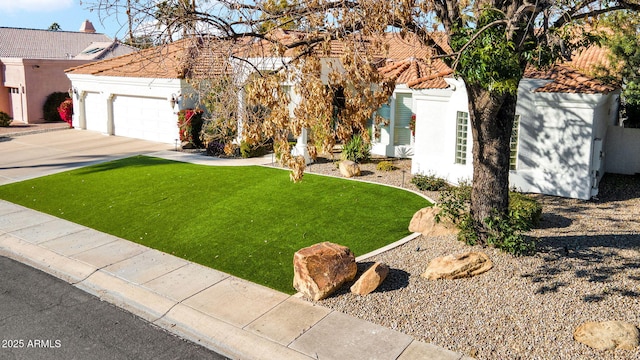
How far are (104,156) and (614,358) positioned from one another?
69.2 feet

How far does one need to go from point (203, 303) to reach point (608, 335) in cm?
627

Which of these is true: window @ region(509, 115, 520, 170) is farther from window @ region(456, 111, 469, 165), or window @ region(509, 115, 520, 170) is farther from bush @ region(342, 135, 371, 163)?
bush @ region(342, 135, 371, 163)

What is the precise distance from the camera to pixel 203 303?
9.69 meters

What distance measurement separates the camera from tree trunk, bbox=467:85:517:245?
10766 mm

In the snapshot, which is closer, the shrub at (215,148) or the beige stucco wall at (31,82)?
the shrub at (215,148)

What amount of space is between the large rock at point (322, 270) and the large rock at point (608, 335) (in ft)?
12.3

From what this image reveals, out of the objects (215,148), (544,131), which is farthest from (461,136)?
(215,148)

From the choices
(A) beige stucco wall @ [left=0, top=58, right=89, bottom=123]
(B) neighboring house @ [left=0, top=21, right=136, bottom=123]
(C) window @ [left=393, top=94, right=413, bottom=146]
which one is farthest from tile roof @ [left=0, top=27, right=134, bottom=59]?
(C) window @ [left=393, top=94, right=413, bottom=146]

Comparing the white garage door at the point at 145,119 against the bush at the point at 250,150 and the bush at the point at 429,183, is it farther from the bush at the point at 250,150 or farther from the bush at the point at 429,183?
the bush at the point at 429,183

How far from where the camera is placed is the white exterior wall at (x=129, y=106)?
26.4 metres

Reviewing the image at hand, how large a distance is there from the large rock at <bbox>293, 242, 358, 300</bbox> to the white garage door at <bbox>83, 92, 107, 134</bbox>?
76.4ft

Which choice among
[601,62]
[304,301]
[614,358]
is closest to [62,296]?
[304,301]

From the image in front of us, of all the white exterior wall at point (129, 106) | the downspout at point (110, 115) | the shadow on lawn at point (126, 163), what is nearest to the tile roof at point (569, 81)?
the shadow on lawn at point (126, 163)

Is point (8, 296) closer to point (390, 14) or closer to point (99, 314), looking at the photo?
point (99, 314)
